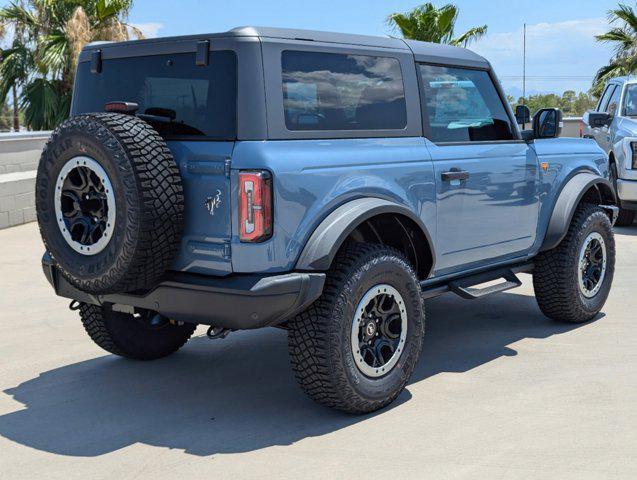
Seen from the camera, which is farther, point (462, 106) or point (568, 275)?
point (568, 275)

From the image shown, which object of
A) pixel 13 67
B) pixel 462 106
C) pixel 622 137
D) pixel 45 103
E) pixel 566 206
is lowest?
pixel 566 206

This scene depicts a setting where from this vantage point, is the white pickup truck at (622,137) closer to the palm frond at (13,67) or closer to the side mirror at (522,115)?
the side mirror at (522,115)

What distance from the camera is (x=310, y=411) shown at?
479 centimetres

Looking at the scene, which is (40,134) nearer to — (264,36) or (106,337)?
(106,337)

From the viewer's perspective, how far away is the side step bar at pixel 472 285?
17.8 feet

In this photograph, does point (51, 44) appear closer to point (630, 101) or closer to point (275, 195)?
point (630, 101)

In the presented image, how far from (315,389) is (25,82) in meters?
19.5

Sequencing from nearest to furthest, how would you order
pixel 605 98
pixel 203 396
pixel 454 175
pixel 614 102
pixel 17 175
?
pixel 203 396
pixel 454 175
pixel 17 175
pixel 614 102
pixel 605 98

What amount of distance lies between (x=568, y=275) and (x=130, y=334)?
10.0 ft

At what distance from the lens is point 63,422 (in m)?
4.65

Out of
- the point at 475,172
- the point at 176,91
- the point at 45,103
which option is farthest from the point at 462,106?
the point at 45,103

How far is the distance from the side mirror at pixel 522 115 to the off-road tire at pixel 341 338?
85.0 inches

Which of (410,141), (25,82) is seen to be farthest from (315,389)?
(25,82)

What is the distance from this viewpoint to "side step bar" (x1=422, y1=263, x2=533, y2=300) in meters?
5.42
